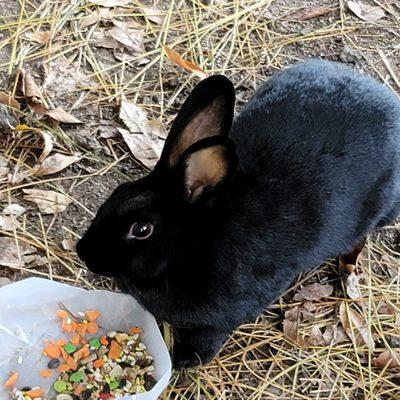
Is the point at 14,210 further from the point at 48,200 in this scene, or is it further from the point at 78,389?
the point at 78,389

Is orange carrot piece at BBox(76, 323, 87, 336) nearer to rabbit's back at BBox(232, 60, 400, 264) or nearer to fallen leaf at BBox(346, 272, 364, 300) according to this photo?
rabbit's back at BBox(232, 60, 400, 264)

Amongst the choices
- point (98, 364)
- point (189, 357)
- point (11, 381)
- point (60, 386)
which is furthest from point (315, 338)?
point (11, 381)

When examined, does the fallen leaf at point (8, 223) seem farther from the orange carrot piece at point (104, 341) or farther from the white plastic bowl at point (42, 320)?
the orange carrot piece at point (104, 341)

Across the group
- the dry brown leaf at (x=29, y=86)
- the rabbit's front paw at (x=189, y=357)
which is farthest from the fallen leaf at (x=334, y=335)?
the dry brown leaf at (x=29, y=86)

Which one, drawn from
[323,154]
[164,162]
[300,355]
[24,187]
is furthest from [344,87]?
[24,187]

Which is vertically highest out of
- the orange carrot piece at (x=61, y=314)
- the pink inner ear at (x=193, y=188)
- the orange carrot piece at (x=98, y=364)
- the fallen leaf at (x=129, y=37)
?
the pink inner ear at (x=193, y=188)

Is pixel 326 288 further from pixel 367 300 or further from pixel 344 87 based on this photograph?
pixel 344 87
